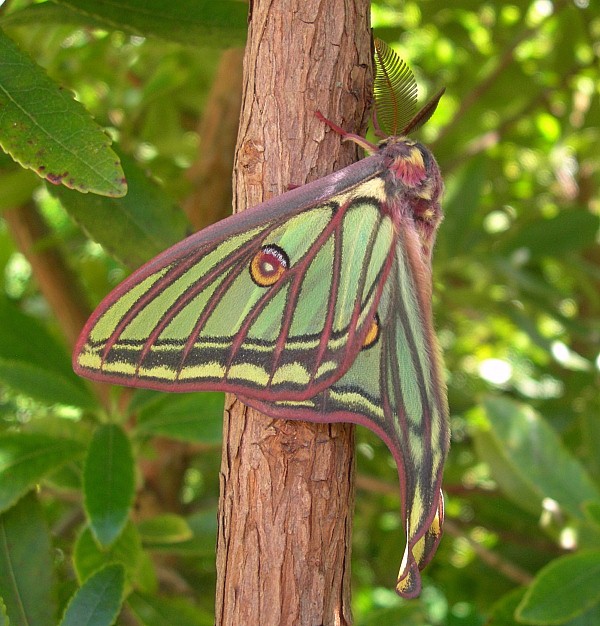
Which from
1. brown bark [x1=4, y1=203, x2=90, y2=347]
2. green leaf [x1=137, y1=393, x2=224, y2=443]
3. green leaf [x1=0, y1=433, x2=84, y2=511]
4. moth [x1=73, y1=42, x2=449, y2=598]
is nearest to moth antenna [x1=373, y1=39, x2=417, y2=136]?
moth [x1=73, y1=42, x2=449, y2=598]

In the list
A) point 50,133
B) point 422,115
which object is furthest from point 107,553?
point 422,115

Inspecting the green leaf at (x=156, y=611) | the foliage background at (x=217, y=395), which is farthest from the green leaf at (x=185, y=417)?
the green leaf at (x=156, y=611)

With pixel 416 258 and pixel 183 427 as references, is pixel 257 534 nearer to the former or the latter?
pixel 416 258

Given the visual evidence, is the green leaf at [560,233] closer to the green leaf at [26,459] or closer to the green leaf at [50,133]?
the green leaf at [26,459]

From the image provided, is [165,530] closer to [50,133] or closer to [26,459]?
[26,459]

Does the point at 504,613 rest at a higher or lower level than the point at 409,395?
lower
